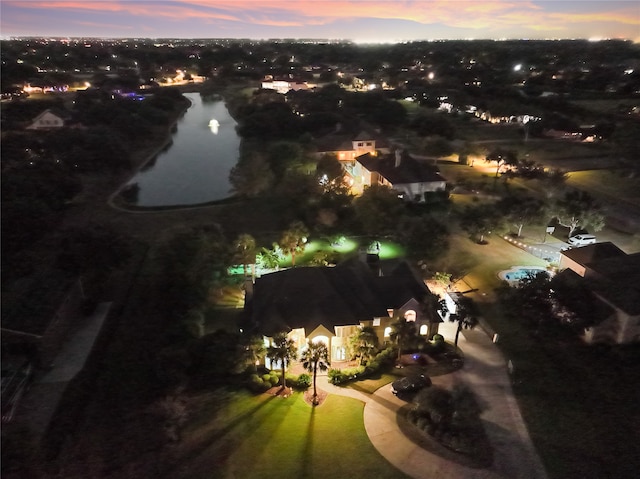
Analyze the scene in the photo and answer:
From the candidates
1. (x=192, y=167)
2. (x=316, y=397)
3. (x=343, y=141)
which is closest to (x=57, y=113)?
(x=192, y=167)

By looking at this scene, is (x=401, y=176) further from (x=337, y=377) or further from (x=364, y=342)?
(x=337, y=377)

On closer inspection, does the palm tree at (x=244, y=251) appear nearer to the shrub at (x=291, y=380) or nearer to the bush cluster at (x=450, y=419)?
the shrub at (x=291, y=380)

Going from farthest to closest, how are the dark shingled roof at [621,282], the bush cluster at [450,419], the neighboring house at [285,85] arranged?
the neighboring house at [285,85] < the dark shingled roof at [621,282] < the bush cluster at [450,419]

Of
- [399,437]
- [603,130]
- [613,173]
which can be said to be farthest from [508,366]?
[603,130]

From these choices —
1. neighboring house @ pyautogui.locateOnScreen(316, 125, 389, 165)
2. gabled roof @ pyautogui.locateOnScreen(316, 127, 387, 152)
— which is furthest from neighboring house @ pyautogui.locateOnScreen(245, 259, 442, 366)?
gabled roof @ pyautogui.locateOnScreen(316, 127, 387, 152)

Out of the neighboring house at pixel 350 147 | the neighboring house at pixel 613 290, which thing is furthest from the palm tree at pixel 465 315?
the neighboring house at pixel 350 147
